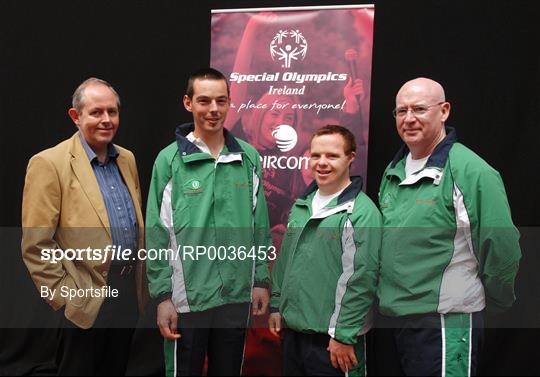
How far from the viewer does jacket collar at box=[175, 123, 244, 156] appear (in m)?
2.89

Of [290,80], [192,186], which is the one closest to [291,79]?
[290,80]

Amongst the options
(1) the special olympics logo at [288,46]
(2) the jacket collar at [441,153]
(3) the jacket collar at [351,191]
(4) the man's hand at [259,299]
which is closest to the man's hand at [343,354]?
(4) the man's hand at [259,299]

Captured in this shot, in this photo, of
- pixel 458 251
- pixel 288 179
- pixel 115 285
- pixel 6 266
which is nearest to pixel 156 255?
pixel 115 285

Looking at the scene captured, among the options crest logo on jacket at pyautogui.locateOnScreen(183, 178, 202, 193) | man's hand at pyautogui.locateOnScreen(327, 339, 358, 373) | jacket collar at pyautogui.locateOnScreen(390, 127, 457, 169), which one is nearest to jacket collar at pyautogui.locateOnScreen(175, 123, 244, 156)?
crest logo on jacket at pyautogui.locateOnScreen(183, 178, 202, 193)

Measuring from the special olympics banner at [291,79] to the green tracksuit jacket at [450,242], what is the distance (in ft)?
2.31

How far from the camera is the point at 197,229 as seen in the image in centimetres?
286

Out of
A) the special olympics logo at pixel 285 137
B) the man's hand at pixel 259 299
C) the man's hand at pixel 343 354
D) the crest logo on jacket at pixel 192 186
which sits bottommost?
the man's hand at pixel 343 354

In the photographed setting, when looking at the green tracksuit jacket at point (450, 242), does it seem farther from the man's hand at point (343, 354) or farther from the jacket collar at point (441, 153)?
the man's hand at point (343, 354)

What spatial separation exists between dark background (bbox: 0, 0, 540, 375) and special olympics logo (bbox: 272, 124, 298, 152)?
0.46m

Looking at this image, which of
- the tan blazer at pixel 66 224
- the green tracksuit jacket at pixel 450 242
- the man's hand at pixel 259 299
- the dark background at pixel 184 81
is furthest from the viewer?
the dark background at pixel 184 81

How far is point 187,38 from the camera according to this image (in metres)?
3.72

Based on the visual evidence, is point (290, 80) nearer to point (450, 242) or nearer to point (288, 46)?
point (288, 46)

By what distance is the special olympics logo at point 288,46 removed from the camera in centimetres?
336

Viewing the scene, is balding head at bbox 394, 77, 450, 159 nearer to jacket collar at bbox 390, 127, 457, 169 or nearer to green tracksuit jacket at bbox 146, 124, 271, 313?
jacket collar at bbox 390, 127, 457, 169
